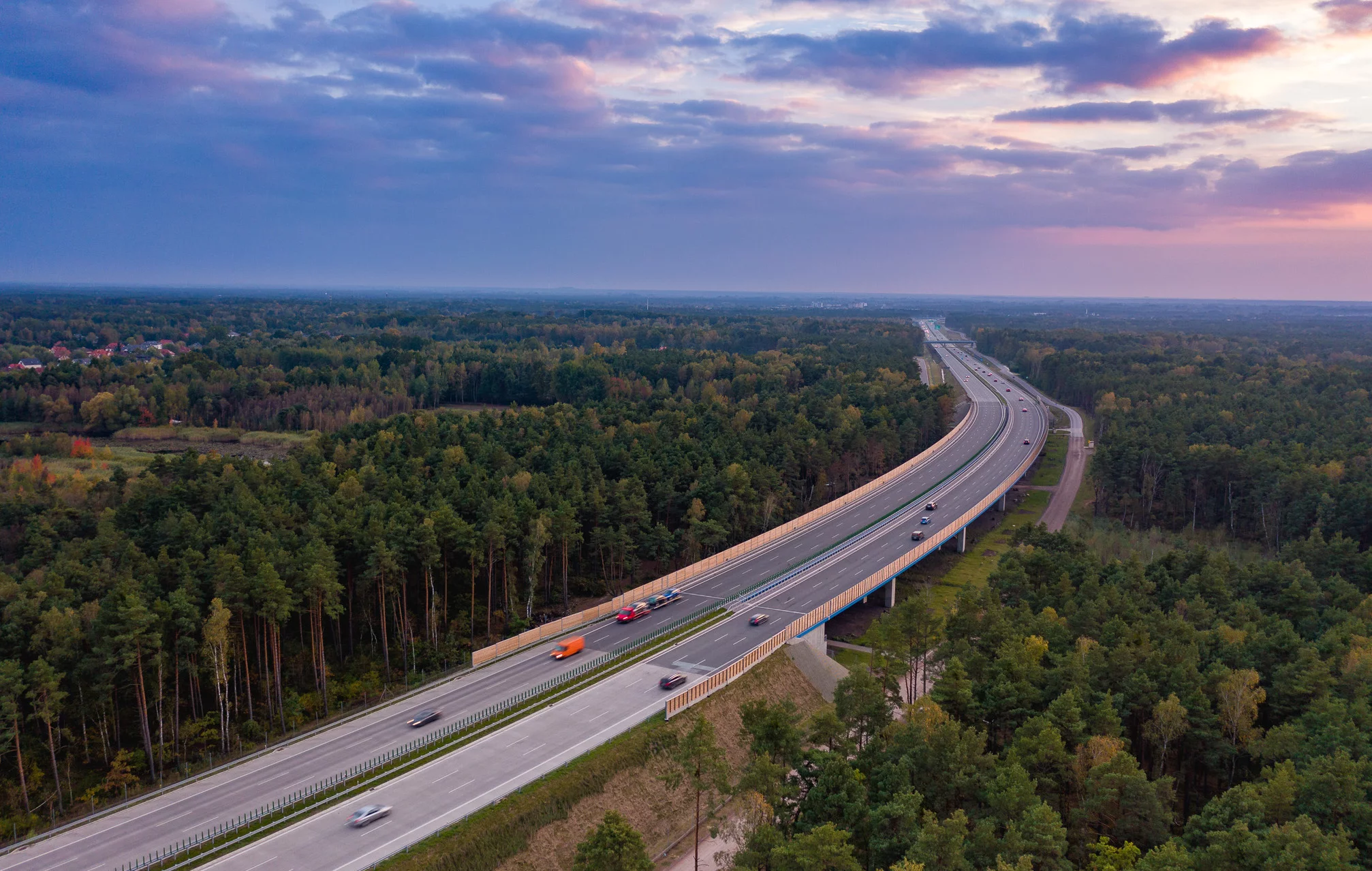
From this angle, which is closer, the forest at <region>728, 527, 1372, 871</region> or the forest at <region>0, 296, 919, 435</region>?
the forest at <region>728, 527, 1372, 871</region>

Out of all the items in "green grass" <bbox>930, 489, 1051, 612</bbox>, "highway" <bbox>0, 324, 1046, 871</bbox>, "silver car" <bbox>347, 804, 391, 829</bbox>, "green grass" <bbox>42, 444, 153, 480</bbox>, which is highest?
"green grass" <bbox>42, 444, 153, 480</bbox>

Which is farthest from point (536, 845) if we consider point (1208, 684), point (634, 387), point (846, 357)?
point (846, 357)

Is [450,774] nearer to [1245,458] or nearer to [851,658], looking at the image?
[851,658]

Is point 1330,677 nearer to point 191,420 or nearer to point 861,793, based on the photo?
point 861,793

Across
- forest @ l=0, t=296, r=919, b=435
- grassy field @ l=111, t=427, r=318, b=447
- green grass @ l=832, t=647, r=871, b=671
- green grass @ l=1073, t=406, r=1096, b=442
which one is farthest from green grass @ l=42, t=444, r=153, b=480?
green grass @ l=1073, t=406, r=1096, b=442

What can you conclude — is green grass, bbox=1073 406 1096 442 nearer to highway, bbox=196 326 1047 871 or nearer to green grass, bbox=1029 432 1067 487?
green grass, bbox=1029 432 1067 487

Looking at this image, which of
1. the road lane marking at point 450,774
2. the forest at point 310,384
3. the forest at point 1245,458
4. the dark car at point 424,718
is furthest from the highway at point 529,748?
the forest at point 310,384

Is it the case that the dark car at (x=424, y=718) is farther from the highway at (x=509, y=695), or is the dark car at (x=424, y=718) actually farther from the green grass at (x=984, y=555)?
the green grass at (x=984, y=555)
